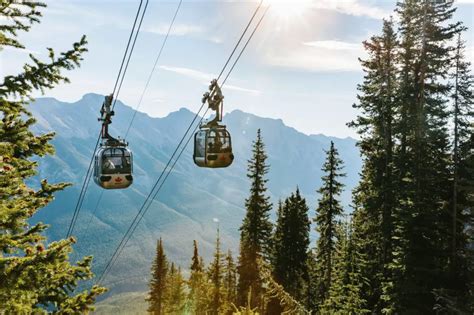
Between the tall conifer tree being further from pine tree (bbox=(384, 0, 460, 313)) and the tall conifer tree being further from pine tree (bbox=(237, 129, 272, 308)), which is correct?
pine tree (bbox=(384, 0, 460, 313))

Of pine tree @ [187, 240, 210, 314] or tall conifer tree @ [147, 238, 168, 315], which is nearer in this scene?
pine tree @ [187, 240, 210, 314]

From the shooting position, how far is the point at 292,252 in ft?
146

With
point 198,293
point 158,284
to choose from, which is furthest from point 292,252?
point 158,284

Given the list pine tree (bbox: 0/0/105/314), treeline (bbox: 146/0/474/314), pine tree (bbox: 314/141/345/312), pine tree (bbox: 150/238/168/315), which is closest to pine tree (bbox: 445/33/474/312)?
treeline (bbox: 146/0/474/314)

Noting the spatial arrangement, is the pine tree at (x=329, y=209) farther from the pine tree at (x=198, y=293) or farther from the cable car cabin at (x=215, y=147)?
the cable car cabin at (x=215, y=147)

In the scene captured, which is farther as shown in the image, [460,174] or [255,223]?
[255,223]

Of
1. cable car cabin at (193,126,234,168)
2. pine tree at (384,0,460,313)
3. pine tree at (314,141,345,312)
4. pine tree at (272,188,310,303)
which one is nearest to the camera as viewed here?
cable car cabin at (193,126,234,168)

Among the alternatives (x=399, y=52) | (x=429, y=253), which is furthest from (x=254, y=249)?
(x=399, y=52)

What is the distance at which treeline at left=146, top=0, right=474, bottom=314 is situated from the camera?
24.7 m

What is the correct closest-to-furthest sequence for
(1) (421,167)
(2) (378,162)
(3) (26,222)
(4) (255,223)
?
(3) (26,222) → (1) (421,167) → (2) (378,162) → (4) (255,223)

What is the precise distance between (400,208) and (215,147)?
14.1m

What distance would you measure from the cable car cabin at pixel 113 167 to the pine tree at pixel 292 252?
26.9 meters

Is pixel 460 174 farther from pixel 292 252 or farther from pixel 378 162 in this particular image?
pixel 292 252

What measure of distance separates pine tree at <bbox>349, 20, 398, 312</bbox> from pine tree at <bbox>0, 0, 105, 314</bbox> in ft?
85.4
